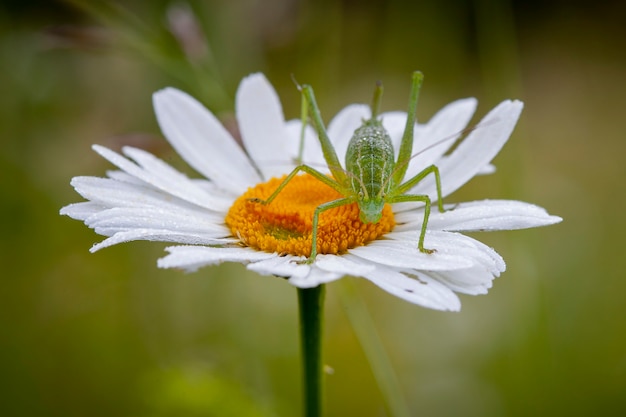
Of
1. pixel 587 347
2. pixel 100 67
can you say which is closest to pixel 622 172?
pixel 587 347

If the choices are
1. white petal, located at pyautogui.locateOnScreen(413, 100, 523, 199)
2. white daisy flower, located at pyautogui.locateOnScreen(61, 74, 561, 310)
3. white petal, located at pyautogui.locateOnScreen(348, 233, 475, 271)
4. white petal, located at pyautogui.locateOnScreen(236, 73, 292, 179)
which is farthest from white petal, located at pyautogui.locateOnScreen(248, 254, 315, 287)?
white petal, located at pyautogui.locateOnScreen(236, 73, 292, 179)

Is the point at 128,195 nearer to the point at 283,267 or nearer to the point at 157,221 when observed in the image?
the point at 157,221

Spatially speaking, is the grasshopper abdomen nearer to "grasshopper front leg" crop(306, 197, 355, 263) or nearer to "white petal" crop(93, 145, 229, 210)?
"grasshopper front leg" crop(306, 197, 355, 263)

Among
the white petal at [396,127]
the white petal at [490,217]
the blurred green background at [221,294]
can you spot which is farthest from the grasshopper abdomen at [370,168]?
the blurred green background at [221,294]

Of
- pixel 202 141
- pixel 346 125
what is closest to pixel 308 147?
Result: pixel 346 125

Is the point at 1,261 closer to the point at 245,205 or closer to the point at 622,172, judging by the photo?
the point at 245,205

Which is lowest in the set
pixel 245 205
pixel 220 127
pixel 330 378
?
pixel 330 378

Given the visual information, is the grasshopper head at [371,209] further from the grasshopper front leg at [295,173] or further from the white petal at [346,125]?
Result: the white petal at [346,125]
